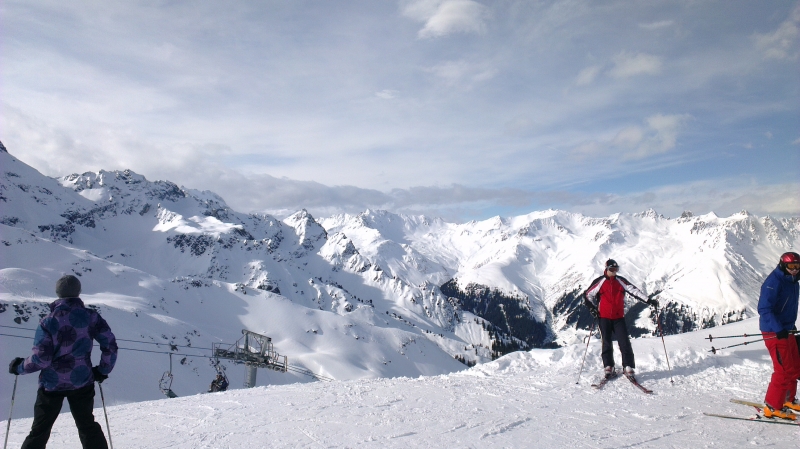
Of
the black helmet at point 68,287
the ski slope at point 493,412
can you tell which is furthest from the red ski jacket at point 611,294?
the black helmet at point 68,287

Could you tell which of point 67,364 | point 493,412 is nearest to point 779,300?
point 493,412

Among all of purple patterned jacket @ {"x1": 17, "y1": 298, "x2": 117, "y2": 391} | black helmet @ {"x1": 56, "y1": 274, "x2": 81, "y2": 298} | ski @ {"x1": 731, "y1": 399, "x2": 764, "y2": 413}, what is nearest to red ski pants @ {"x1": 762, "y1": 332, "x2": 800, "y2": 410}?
ski @ {"x1": 731, "y1": 399, "x2": 764, "y2": 413}

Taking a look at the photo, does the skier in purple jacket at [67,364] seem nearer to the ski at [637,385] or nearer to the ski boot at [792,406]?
the ski at [637,385]

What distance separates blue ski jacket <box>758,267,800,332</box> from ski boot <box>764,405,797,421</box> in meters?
1.42

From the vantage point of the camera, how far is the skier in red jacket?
1171cm

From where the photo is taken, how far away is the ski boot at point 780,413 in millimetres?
8086

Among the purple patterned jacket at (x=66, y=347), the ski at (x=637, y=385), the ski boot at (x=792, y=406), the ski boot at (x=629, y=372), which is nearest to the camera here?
the purple patterned jacket at (x=66, y=347)

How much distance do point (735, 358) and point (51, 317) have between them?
16.1 m

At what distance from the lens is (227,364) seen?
107062mm

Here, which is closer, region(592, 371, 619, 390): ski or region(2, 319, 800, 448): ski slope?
region(2, 319, 800, 448): ski slope

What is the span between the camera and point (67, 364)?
6.57 meters

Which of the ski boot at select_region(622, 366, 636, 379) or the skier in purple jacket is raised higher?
the skier in purple jacket

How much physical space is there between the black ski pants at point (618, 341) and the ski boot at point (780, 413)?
131 inches

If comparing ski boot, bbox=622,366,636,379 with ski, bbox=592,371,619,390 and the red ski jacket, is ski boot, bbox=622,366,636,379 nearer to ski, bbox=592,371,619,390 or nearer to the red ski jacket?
ski, bbox=592,371,619,390
